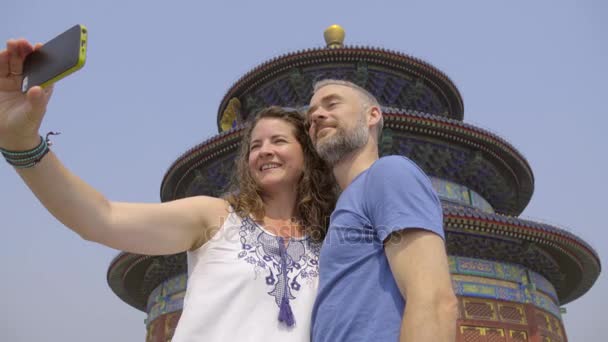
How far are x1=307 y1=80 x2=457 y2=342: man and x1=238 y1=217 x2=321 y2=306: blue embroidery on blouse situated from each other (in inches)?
6.8

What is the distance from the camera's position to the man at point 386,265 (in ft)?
5.95

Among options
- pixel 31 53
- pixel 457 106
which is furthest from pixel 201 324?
pixel 457 106

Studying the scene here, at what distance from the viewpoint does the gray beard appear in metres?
2.40

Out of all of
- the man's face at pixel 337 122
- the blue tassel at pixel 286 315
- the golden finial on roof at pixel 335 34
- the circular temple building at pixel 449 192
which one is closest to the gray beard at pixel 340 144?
the man's face at pixel 337 122

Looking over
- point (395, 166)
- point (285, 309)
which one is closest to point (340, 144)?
point (395, 166)

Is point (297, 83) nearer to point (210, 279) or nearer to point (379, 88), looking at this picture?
point (379, 88)

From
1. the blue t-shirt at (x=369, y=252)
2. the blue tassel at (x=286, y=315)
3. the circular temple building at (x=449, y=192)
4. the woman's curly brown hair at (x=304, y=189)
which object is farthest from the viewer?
the circular temple building at (x=449, y=192)

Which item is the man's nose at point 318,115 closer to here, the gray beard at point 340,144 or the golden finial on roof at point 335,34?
the gray beard at point 340,144

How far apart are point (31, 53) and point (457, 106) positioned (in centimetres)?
1837

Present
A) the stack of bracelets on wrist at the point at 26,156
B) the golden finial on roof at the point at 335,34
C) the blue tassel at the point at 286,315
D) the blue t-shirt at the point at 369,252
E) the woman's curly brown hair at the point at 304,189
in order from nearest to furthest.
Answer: the stack of bracelets on wrist at the point at 26,156 < the blue t-shirt at the point at 369,252 < the blue tassel at the point at 286,315 < the woman's curly brown hair at the point at 304,189 < the golden finial on roof at the point at 335,34

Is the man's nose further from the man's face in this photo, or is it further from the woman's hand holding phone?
the woman's hand holding phone

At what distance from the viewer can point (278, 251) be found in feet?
7.94

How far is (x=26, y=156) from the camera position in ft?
5.95

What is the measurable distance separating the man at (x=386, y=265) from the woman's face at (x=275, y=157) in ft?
1.56
